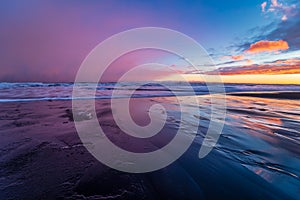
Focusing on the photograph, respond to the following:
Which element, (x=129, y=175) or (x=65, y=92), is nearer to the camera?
(x=129, y=175)

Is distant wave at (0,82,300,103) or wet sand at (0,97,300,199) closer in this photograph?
wet sand at (0,97,300,199)

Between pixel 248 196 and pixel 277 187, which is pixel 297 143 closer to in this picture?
pixel 277 187

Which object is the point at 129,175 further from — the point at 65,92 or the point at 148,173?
the point at 65,92

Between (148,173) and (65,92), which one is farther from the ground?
(148,173)

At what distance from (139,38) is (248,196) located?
807 centimetres

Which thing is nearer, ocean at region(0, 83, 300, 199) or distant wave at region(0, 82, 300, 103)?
ocean at region(0, 83, 300, 199)

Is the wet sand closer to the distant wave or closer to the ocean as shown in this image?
the ocean

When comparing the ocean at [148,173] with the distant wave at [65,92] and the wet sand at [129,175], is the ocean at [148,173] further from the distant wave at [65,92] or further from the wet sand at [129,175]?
the distant wave at [65,92]

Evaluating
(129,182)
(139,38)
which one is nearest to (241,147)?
(129,182)

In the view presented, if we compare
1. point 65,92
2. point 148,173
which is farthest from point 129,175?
point 65,92

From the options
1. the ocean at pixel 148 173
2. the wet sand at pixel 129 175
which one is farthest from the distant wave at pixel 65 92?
the wet sand at pixel 129 175

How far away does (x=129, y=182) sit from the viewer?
6.82ft

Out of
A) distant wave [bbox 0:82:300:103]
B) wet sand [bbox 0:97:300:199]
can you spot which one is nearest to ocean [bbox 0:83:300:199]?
wet sand [bbox 0:97:300:199]

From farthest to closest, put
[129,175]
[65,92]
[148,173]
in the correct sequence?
[65,92], [148,173], [129,175]
